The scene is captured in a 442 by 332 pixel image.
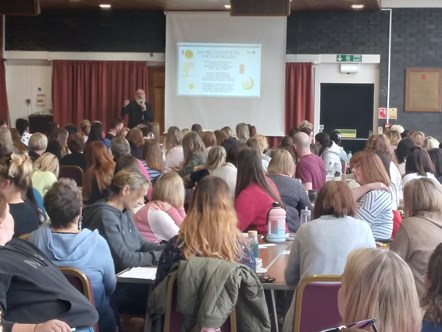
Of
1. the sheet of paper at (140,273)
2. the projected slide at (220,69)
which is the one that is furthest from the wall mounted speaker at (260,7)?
the sheet of paper at (140,273)

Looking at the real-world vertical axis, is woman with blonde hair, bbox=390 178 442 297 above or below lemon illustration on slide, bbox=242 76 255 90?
below

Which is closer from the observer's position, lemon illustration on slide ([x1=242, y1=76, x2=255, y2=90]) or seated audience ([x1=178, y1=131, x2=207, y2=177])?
seated audience ([x1=178, y1=131, x2=207, y2=177])

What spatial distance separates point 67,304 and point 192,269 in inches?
27.2

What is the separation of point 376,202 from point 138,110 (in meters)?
10.1

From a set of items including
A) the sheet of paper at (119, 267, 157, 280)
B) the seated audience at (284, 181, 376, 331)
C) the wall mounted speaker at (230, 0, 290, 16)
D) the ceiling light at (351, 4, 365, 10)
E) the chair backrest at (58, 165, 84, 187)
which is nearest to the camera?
the seated audience at (284, 181, 376, 331)

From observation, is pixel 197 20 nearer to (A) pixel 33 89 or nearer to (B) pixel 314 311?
(A) pixel 33 89

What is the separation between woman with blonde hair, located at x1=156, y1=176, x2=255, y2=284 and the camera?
4.07m

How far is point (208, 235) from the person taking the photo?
4109 mm

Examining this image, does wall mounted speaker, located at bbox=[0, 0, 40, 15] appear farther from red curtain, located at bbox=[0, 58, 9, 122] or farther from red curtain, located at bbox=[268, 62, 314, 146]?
red curtain, located at bbox=[268, 62, 314, 146]

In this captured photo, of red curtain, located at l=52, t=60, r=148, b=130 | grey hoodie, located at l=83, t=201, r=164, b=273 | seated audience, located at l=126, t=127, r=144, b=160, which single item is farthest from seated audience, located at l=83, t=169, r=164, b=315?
red curtain, located at l=52, t=60, r=148, b=130

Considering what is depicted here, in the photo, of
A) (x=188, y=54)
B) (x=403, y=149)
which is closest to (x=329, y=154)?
(x=403, y=149)

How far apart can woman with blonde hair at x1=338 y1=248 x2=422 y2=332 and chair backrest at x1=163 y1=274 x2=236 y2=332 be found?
1460 mm

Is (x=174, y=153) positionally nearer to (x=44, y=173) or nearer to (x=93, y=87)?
(x=44, y=173)

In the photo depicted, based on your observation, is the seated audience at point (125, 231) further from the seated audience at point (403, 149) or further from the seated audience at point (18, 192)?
the seated audience at point (403, 149)
